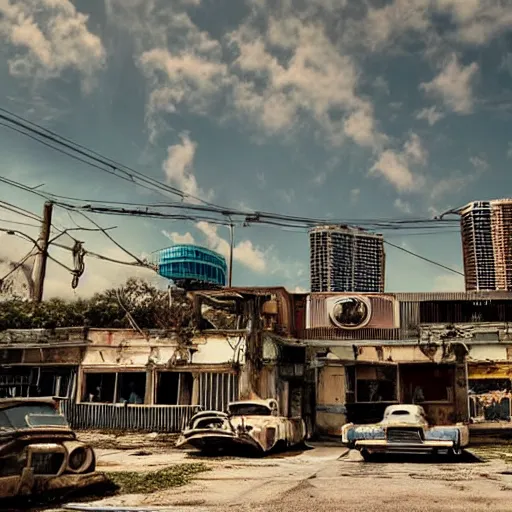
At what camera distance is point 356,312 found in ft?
98.9

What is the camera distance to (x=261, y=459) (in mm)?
16828

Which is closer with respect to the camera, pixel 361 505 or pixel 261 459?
pixel 361 505

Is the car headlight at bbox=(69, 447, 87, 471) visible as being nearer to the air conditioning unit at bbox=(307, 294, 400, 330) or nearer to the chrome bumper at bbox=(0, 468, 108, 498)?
the chrome bumper at bbox=(0, 468, 108, 498)

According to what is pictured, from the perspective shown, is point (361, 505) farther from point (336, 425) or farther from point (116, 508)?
point (336, 425)

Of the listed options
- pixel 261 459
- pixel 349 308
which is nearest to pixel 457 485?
pixel 261 459

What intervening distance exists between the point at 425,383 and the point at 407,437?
501 inches

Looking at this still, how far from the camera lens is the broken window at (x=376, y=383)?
27219mm

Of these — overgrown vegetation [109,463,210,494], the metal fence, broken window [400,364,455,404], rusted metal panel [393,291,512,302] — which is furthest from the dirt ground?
rusted metal panel [393,291,512,302]

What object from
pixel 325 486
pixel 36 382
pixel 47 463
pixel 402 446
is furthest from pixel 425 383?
pixel 47 463

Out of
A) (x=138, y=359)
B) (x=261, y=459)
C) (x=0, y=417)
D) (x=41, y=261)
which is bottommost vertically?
(x=261, y=459)

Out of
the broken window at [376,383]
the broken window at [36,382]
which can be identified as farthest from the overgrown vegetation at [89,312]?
the broken window at [376,383]

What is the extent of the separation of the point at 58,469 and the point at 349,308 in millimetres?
21774

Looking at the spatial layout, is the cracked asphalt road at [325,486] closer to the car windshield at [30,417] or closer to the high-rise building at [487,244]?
the car windshield at [30,417]

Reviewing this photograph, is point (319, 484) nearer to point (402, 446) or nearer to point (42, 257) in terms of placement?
point (402, 446)
